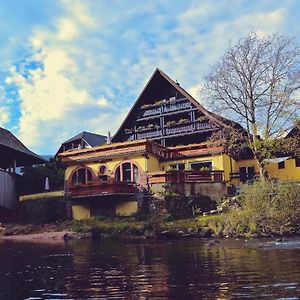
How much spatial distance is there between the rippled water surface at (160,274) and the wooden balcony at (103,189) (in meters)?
15.3

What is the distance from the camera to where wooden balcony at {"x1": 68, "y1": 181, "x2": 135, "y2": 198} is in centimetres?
3447

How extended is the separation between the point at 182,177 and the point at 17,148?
17.2 m

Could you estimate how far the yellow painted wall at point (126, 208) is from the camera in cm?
3519

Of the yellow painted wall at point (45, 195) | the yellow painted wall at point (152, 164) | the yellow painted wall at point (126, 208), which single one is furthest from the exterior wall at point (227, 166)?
the yellow painted wall at point (45, 195)

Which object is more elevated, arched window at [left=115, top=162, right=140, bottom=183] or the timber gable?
the timber gable

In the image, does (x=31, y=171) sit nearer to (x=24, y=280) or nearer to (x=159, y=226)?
(x=159, y=226)

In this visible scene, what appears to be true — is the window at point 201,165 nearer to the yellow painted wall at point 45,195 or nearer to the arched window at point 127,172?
→ the arched window at point 127,172

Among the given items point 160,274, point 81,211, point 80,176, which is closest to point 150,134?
point 80,176

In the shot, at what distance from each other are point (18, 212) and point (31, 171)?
529 cm

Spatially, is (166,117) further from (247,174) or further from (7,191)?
(7,191)

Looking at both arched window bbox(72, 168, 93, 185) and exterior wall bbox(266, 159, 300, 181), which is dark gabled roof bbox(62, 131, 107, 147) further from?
exterior wall bbox(266, 159, 300, 181)

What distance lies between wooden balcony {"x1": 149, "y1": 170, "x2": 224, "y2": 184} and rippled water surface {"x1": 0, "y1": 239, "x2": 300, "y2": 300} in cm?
1511

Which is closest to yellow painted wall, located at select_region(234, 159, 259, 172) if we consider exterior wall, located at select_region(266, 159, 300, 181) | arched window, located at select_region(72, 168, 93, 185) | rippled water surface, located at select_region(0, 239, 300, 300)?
exterior wall, located at select_region(266, 159, 300, 181)

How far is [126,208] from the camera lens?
117ft
